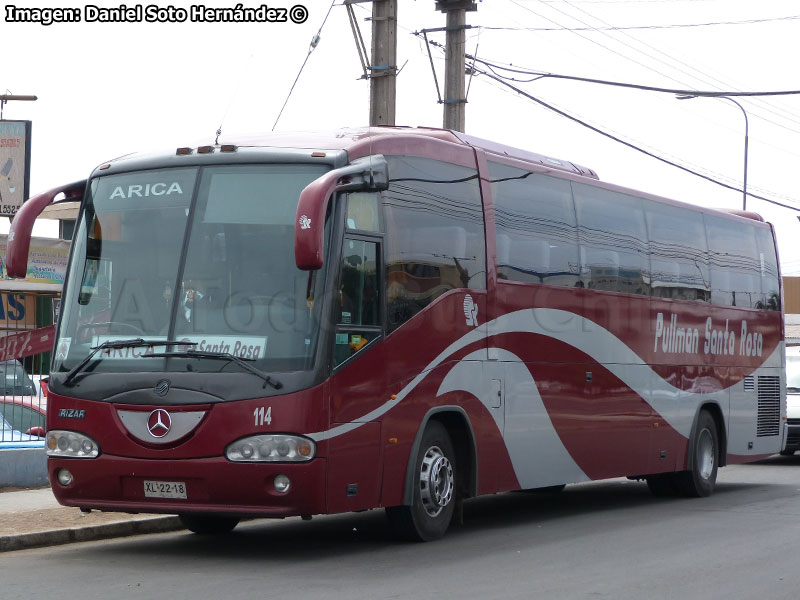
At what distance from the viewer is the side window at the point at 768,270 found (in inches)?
704

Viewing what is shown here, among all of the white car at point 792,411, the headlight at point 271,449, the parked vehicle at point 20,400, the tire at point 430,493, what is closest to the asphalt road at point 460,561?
the tire at point 430,493

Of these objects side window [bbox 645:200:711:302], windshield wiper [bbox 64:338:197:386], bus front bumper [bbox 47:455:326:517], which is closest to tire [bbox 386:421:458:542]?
bus front bumper [bbox 47:455:326:517]

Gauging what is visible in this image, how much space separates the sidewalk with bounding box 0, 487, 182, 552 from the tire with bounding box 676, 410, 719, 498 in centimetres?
670

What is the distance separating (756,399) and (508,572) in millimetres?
9235

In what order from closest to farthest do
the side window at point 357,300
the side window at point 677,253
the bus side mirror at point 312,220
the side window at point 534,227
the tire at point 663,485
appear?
the bus side mirror at point 312,220 → the side window at point 357,300 → the side window at point 534,227 → the side window at point 677,253 → the tire at point 663,485

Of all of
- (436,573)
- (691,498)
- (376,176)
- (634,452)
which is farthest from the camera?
(691,498)

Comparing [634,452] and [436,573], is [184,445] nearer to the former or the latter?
[436,573]

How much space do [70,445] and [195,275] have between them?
5.51 feet

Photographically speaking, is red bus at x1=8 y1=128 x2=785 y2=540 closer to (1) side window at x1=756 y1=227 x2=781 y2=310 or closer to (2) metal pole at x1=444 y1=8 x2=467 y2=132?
(1) side window at x1=756 y1=227 x2=781 y2=310

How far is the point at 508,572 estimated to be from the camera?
9.25 m

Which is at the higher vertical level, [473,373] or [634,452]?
[473,373]

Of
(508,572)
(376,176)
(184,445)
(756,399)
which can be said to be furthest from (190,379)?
(756,399)

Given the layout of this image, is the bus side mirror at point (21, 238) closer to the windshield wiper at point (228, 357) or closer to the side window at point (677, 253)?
the windshield wiper at point (228, 357)

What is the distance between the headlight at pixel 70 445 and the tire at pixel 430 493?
252cm
